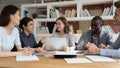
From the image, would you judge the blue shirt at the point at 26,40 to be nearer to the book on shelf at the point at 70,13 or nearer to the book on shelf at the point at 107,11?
the book on shelf at the point at 70,13

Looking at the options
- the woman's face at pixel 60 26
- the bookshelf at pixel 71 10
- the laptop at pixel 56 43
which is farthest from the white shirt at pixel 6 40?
the bookshelf at pixel 71 10

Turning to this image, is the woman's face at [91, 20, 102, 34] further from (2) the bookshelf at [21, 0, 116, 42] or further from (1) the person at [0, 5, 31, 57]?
(2) the bookshelf at [21, 0, 116, 42]

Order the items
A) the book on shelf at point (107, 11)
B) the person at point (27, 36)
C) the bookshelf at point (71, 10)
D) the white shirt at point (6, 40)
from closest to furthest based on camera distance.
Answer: the white shirt at point (6, 40) < the person at point (27, 36) < the book on shelf at point (107, 11) < the bookshelf at point (71, 10)

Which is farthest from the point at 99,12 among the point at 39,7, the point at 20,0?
the point at 20,0

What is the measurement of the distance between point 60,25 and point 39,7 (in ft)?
6.92

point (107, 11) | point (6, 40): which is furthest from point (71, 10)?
point (6, 40)

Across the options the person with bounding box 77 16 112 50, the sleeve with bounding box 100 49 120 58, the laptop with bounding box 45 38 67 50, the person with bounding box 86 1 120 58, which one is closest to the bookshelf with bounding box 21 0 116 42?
the person with bounding box 77 16 112 50

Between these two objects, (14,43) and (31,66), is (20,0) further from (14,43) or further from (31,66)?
(31,66)

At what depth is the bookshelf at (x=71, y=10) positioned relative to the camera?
14.9 feet

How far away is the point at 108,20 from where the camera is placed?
4.54 metres

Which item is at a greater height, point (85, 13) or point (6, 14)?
point (85, 13)

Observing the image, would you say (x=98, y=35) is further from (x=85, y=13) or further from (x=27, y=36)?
(x=85, y=13)

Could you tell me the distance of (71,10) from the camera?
15.8 ft

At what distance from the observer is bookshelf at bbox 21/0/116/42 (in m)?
4.55
